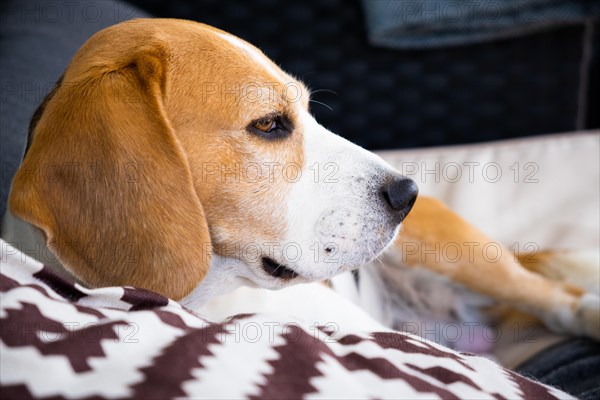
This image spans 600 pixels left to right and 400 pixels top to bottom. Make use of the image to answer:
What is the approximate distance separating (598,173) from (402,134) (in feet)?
2.33

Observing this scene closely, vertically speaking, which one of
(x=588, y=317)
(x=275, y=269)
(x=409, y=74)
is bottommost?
(x=588, y=317)

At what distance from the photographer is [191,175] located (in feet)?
3.45

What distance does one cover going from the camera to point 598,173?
1.96m

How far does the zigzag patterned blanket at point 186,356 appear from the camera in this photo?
641 mm

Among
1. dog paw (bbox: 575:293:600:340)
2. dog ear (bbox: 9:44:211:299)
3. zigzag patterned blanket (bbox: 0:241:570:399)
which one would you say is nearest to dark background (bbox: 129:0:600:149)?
dog paw (bbox: 575:293:600:340)

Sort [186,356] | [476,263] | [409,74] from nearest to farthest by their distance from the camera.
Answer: [186,356] → [476,263] → [409,74]

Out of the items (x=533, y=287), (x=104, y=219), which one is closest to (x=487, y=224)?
(x=533, y=287)

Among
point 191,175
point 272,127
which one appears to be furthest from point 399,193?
point 191,175

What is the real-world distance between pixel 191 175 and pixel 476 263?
36.3 inches

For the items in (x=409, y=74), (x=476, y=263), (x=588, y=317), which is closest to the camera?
(x=588, y=317)

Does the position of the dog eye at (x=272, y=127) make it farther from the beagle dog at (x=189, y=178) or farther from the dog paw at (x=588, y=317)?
the dog paw at (x=588, y=317)

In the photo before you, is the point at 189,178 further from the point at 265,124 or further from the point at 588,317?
the point at 588,317

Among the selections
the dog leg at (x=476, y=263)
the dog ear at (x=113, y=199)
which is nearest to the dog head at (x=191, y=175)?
the dog ear at (x=113, y=199)

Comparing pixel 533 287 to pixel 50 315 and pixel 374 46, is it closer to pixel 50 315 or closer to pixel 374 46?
pixel 374 46
